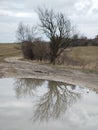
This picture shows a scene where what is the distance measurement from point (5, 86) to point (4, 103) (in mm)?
5212

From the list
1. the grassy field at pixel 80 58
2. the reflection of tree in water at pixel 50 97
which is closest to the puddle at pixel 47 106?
the reflection of tree in water at pixel 50 97

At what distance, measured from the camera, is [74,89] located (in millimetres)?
17281

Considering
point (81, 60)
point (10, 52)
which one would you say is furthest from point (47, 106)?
point (10, 52)

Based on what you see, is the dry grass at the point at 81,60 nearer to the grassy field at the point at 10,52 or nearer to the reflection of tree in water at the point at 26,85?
the reflection of tree in water at the point at 26,85

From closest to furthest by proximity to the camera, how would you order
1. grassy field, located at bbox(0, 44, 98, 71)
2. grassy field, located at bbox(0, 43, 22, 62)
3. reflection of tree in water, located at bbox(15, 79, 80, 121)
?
reflection of tree in water, located at bbox(15, 79, 80, 121) → grassy field, located at bbox(0, 44, 98, 71) → grassy field, located at bbox(0, 43, 22, 62)

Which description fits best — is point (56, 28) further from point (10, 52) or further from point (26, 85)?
point (10, 52)

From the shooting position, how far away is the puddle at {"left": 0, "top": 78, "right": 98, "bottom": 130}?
9.47 m

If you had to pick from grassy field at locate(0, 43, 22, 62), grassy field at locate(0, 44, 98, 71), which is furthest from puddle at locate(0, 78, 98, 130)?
grassy field at locate(0, 43, 22, 62)

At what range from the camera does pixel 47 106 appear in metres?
12.4

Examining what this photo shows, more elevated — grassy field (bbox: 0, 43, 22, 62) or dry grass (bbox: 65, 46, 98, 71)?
dry grass (bbox: 65, 46, 98, 71)

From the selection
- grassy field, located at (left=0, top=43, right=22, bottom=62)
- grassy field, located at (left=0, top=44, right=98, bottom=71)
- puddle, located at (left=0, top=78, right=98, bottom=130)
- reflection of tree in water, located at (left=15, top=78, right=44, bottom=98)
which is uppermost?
puddle, located at (left=0, top=78, right=98, bottom=130)

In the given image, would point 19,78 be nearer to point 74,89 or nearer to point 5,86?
point 5,86

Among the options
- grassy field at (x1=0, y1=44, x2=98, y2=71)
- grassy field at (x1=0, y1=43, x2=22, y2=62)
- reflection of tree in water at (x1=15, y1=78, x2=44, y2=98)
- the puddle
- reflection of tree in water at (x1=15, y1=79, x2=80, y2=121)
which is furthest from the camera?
grassy field at (x1=0, y1=43, x2=22, y2=62)

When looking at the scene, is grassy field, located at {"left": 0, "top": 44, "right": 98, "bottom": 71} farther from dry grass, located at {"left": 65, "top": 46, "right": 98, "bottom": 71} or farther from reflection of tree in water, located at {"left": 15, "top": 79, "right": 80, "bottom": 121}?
reflection of tree in water, located at {"left": 15, "top": 79, "right": 80, "bottom": 121}
